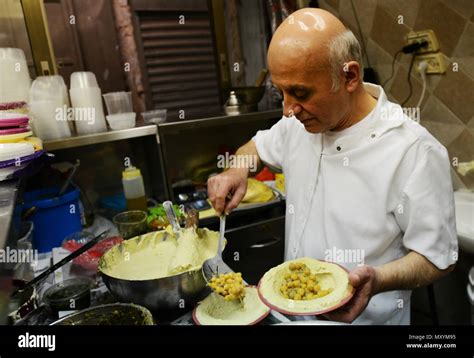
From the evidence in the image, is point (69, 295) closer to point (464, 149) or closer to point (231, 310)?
point (231, 310)

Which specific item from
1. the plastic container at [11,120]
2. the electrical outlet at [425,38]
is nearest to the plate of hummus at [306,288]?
the plastic container at [11,120]

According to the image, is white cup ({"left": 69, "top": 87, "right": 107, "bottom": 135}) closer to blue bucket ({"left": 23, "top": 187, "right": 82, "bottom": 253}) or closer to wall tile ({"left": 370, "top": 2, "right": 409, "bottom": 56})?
blue bucket ({"left": 23, "top": 187, "right": 82, "bottom": 253})

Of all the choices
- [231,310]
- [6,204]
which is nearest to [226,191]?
[231,310]

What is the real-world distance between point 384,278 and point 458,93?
113 centimetres

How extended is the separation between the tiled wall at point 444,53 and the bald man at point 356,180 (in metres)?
0.73

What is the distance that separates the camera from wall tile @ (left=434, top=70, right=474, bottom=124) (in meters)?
1.48

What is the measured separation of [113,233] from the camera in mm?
1649

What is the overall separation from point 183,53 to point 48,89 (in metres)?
1.11

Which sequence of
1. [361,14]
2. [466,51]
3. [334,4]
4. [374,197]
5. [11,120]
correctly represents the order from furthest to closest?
[334,4], [361,14], [466,51], [11,120], [374,197]

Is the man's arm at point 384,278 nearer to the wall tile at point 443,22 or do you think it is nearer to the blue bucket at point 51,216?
the wall tile at point 443,22

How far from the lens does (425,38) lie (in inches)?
61.5

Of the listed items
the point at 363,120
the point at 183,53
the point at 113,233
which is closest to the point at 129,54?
the point at 183,53

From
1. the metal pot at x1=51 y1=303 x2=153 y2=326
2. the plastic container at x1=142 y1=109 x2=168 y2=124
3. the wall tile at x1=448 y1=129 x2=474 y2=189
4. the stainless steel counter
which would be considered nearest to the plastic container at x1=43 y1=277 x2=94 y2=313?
the metal pot at x1=51 y1=303 x2=153 y2=326

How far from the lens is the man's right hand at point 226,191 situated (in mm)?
1107
